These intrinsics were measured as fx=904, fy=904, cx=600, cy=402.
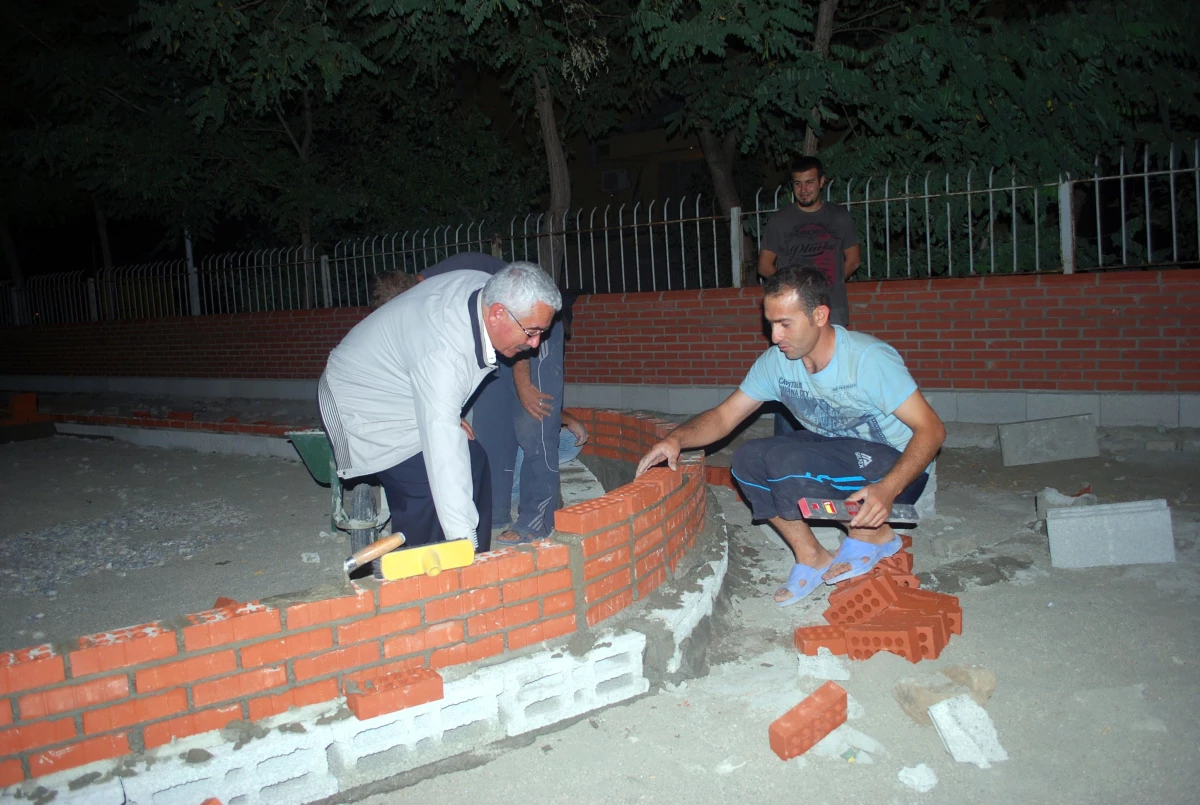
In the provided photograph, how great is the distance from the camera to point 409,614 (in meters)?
2.71

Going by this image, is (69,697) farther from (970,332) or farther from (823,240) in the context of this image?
(970,332)

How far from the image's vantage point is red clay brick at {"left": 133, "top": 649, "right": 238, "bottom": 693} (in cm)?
237

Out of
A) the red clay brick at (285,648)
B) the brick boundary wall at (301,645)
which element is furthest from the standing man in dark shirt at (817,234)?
the red clay brick at (285,648)

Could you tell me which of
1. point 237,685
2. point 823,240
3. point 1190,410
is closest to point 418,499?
point 237,685

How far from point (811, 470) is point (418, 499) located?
1.55 meters

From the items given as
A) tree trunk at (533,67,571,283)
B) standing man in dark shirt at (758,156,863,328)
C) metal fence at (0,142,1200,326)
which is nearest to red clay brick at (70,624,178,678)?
metal fence at (0,142,1200,326)

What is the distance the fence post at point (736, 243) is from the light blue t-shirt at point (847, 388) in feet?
15.7

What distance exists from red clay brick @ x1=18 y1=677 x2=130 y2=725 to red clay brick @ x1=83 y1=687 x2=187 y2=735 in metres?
0.03

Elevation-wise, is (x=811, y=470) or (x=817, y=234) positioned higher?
(x=817, y=234)

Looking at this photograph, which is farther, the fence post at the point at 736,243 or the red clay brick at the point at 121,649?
the fence post at the point at 736,243

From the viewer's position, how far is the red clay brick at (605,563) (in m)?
3.01

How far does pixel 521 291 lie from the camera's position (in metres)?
2.91

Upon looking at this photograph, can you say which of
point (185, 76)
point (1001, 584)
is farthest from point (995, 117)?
point (185, 76)

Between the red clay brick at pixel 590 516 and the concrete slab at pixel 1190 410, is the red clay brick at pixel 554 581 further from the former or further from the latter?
the concrete slab at pixel 1190 410
